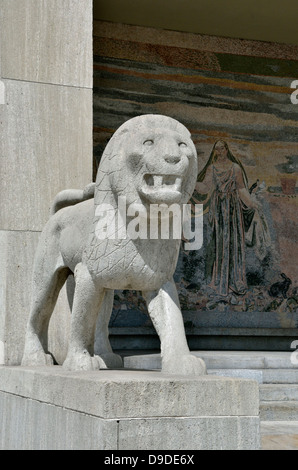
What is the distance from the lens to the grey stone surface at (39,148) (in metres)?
5.47

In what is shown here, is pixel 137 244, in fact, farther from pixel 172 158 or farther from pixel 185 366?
pixel 185 366

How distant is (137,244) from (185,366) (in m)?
0.66

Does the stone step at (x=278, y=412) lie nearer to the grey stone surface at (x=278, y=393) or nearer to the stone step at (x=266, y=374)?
the grey stone surface at (x=278, y=393)

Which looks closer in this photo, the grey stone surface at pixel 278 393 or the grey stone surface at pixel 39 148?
the grey stone surface at pixel 39 148

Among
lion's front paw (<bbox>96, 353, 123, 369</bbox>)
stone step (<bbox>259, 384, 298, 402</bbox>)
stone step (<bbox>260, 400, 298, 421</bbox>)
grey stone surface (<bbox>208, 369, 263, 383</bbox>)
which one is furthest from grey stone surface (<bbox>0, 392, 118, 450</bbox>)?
grey stone surface (<bbox>208, 369, 263, 383</bbox>)

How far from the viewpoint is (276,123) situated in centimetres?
1068

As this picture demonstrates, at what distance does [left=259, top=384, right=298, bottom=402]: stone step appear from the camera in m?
6.03

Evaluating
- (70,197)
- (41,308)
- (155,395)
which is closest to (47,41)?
(70,197)

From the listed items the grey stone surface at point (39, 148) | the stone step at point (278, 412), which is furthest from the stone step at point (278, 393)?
the grey stone surface at point (39, 148)

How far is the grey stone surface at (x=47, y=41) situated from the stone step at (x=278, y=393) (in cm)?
283

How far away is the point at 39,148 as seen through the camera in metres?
5.58

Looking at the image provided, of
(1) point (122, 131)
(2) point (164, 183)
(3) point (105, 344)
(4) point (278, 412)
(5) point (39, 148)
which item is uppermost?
(5) point (39, 148)
